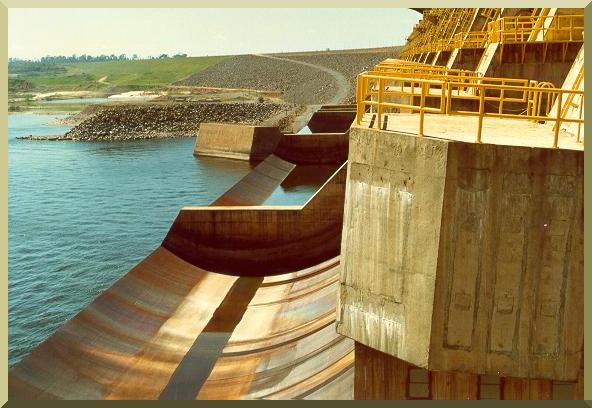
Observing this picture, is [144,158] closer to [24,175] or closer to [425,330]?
[24,175]

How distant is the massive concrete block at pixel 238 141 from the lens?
119 ft

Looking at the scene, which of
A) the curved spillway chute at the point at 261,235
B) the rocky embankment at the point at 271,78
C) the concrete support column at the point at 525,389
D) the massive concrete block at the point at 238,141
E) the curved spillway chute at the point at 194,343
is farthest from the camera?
the rocky embankment at the point at 271,78

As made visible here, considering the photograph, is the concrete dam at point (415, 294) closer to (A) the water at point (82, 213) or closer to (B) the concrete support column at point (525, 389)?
(B) the concrete support column at point (525, 389)

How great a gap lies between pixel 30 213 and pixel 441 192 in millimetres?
22189

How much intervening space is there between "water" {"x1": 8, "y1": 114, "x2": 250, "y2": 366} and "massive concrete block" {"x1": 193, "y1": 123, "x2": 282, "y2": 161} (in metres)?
0.93

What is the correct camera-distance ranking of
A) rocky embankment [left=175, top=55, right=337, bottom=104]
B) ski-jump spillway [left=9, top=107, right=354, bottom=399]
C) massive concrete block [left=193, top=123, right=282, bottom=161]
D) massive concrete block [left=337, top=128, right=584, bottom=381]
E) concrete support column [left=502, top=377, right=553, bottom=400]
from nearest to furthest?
1. massive concrete block [left=337, top=128, right=584, bottom=381]
2. concrete support column [left=502, top=377, right=553, bottom=400]
3. ski-jump spillway [left=9, top=107, right=354, bottom=399]
4. massive concrete block [left=193, top=123, right=282, bottom=161]
5. rocky embankment [left=175, top=55, right=337, bottom=104]

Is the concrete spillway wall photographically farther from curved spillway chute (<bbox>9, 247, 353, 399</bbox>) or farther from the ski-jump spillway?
curved spillway chute (<bbox>9, 247, 353, 399</bbox>)

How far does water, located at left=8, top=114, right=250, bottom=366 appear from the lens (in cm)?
1612

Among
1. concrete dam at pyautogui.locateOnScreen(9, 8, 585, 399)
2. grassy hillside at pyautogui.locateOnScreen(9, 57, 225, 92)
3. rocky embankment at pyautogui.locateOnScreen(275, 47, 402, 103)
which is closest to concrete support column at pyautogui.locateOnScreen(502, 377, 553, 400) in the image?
concrete dam at pyautogui.locateOnScreen(9, 8, 585, 399)

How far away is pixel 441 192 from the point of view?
22.4 ft

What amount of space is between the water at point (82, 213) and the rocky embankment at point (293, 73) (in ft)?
115

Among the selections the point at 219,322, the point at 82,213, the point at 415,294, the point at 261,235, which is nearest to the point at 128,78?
the point at 82,213

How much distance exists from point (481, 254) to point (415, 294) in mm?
977

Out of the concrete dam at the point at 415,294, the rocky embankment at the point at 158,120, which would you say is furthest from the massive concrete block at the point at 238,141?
the concrete dam at the point at 415,294
